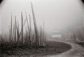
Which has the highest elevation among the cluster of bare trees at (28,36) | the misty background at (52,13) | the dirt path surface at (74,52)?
the misty background at (52,13)

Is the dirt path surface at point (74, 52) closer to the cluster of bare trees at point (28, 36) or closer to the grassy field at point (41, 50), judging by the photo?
the grassy field at point (41, 50)

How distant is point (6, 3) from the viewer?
199 centimetres

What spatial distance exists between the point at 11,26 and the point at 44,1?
85 cm

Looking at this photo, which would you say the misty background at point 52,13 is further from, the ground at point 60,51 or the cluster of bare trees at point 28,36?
the ground at point 60,51

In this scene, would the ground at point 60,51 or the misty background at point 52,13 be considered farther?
the misty background at point 52,13

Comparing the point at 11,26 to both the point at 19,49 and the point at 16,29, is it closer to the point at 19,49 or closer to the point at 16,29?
the point at 16,29

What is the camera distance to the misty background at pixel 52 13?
1.82 meters

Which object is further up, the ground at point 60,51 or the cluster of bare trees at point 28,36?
the cluster of bare trees at point 28,36

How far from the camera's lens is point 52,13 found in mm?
1864

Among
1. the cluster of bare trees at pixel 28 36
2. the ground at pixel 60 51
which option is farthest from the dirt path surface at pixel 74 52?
the cluster of bare trees at pixel 28 36

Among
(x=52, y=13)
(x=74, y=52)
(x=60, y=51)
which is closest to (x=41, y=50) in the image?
(x=60, y=51)

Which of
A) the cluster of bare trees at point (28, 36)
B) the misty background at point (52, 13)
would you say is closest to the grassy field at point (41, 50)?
the cluster of bare trees at point (28, 36)

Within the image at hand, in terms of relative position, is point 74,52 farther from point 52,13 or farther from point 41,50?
point 52,13

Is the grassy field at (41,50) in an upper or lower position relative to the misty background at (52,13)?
lower
